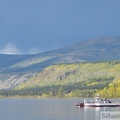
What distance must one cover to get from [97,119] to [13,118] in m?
34.6

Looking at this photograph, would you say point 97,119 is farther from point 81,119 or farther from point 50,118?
point 50,118

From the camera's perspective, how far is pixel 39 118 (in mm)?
182625

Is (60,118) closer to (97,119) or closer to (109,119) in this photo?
(97,119)

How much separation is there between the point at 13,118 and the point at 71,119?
81.6 feet

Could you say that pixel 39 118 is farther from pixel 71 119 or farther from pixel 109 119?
pixel 109 119

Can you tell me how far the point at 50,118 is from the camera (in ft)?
598

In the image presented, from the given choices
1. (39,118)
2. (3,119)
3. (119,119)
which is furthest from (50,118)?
(119,119)

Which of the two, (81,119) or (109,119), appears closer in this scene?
(109,119)

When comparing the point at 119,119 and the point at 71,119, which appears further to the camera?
the point at 71,119

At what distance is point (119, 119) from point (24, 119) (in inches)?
1954

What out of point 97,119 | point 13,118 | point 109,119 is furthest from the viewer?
point 13,118

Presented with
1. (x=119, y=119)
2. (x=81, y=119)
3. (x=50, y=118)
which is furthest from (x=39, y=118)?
(x=119, y=119)

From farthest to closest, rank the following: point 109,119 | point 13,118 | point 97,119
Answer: point 13,118 < point 97,119 < point 109,119

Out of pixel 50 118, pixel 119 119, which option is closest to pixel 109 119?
pixel 119 119
